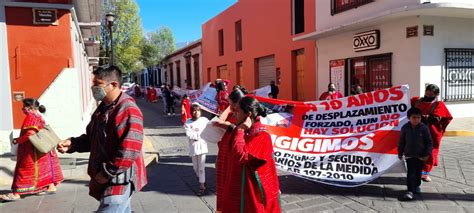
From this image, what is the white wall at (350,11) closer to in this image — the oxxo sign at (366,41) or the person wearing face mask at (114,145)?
the oxxo sign at (366,41)

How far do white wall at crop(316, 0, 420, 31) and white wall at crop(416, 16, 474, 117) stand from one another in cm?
95

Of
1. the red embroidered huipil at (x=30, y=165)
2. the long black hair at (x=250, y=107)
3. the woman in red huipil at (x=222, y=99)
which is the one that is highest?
the long black hair at (x=250, y=107)

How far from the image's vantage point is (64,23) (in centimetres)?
841

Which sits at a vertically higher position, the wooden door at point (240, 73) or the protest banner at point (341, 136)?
the wooden door at point (240, 73)

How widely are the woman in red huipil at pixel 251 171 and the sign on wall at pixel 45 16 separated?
6.61m

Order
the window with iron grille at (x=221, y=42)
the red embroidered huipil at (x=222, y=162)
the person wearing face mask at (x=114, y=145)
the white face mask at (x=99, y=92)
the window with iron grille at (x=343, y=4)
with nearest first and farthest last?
the person wearing face mask at (x=114, y=145)
the white face mask at (x=99, y=92)
the red embroidered huipil at (x=222, y=162)
the window with iron grille at (x=343, y=4)
the window with iron grille at (x=221, y=42)

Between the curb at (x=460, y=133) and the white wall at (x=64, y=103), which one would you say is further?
the curb at (x=460, y=133)

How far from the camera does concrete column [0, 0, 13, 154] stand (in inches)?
305

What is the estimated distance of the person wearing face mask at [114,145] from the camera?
273cm

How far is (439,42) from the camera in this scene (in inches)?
439

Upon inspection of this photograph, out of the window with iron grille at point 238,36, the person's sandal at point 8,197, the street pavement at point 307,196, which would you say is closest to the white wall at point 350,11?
the street pavement at point 307,196

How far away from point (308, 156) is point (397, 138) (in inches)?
48.8

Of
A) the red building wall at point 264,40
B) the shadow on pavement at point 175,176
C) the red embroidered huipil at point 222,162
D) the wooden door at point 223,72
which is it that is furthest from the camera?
the wooden door at point 223,72

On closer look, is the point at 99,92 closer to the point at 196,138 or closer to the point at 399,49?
the point at 196,138
